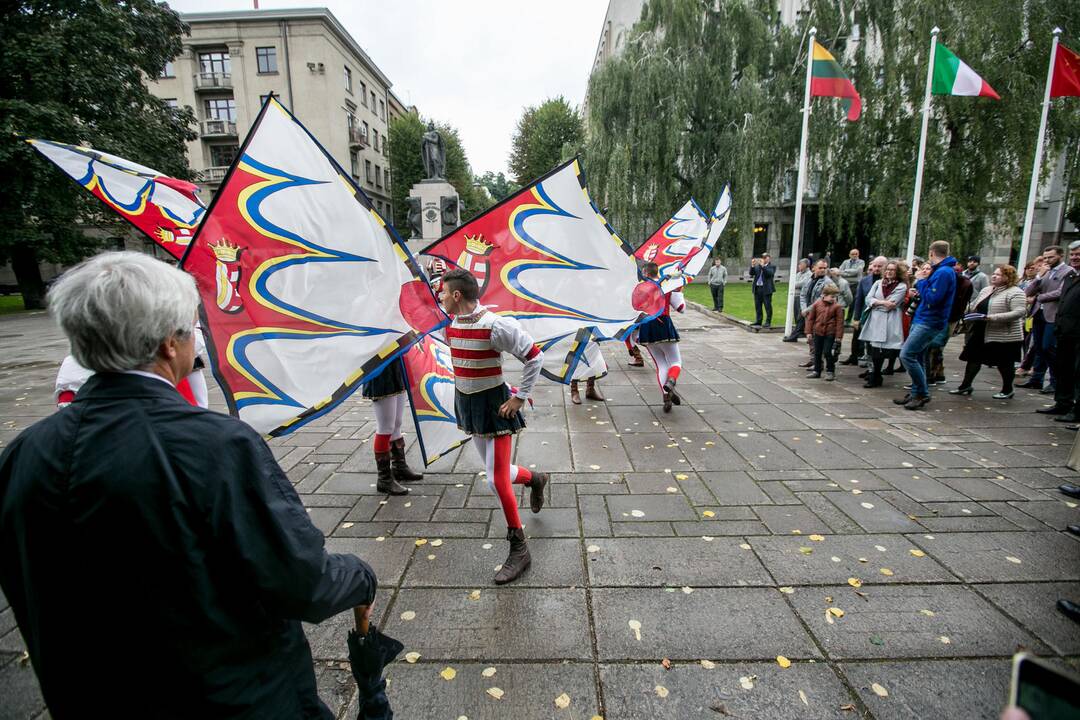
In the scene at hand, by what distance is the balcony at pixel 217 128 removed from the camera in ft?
131

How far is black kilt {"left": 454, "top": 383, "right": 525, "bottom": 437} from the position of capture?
11.2ft

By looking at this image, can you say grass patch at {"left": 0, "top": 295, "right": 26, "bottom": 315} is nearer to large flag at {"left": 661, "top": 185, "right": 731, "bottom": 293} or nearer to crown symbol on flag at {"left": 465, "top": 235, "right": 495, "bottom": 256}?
crown symbol on flag at {"left": 465, "top": 235, "right": 495, "bottom": 256}

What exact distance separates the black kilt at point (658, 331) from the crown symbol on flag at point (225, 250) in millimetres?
4948

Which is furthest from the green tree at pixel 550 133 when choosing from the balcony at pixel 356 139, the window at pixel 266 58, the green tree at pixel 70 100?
the green tree at pixel 70 100

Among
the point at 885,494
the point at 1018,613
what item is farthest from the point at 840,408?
the point at 1018,613

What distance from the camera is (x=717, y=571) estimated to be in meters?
3.31

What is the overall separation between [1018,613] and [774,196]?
22.4 meters

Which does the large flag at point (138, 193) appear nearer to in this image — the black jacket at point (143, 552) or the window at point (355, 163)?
the black jacket at point (143, 552)

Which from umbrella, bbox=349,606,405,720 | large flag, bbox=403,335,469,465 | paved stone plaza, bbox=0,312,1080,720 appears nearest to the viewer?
umbrella, bbox=349,606,405,720

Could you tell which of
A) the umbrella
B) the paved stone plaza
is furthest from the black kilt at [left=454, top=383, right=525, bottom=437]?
the umbrella

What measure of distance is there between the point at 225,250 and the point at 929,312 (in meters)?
7.70

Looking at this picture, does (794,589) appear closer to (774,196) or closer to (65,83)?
(774,196)

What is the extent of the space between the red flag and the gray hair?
1486 cm

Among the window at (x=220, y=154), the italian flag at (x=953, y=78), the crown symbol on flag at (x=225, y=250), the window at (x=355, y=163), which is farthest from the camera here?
the window at (x=355, y=163)
